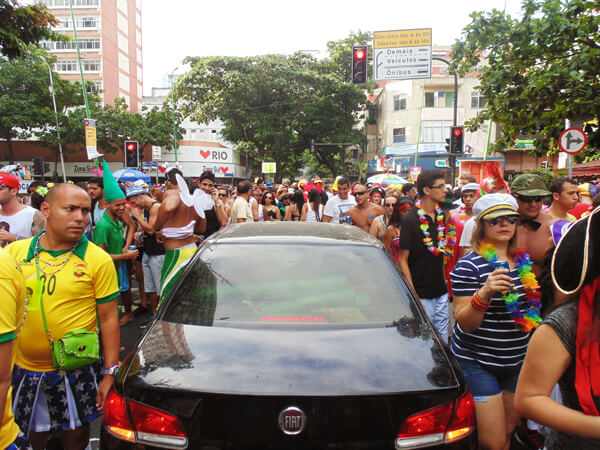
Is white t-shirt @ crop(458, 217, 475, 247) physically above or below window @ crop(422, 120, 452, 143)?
below

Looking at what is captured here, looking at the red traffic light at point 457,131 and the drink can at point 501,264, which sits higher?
the red traffic light at point 457,131

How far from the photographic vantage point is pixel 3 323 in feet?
5.22

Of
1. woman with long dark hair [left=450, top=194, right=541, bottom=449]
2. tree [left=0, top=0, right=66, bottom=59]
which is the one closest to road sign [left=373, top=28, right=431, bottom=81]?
tree [left=0, top=0, right=66, bottom=59]

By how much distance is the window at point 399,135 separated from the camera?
40812 mm

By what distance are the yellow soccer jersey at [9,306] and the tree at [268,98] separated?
32631mm

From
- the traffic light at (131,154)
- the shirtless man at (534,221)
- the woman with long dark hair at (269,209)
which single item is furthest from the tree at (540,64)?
the traffic light at (131,154)

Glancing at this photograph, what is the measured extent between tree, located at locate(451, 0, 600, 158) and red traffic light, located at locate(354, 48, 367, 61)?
251cm

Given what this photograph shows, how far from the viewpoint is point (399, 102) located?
41000 millimetres

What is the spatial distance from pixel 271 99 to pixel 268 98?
0.24m

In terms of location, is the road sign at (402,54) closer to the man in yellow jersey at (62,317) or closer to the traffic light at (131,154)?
the traffic light at (131,154)

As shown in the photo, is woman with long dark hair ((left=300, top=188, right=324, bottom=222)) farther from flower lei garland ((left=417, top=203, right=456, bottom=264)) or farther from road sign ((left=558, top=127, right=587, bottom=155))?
flower lei garland ((left=417, top=203, right=456, bottom=264))

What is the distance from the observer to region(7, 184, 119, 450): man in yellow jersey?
8.36 feet

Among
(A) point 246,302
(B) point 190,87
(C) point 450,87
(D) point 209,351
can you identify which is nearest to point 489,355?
(A) point 246,302

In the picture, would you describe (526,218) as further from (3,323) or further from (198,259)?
(3,323)
